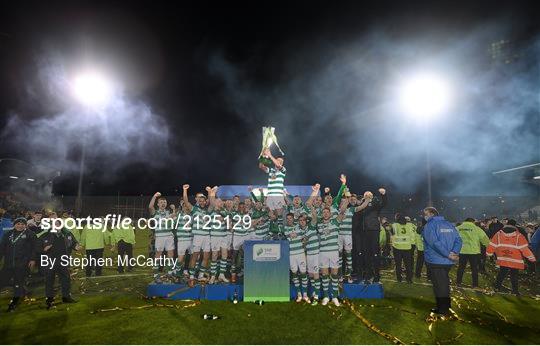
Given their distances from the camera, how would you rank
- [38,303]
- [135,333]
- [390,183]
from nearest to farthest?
[135,333] < [38,303] < [390,183]

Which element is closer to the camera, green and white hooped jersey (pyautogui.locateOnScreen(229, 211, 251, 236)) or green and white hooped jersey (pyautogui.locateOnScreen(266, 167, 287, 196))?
green and white hooped jersey (pyautogui.locateOnScreen(229, 211, 251, 236))

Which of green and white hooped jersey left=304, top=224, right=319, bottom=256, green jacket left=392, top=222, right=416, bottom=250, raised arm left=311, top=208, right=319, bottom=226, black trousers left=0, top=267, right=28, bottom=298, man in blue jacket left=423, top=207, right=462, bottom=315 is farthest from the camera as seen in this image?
green jacket left=392, top=222, right=416, bottom=250

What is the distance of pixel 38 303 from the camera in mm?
8516

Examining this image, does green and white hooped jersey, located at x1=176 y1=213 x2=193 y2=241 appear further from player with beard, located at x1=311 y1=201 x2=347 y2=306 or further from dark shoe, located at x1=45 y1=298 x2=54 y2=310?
player with beard, located at x1=311 y1=201 x2=347 y2=306

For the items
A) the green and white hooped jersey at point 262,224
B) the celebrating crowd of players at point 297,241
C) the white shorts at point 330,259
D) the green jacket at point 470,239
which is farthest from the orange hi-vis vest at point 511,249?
the green and white hooped jersey at point 262,224

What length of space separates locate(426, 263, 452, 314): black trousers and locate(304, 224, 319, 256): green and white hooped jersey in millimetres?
2747

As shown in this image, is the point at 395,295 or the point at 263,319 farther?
the point at 395,295

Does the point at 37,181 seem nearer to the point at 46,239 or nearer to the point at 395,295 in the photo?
the point at 46,239

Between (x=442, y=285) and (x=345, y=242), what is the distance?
2.66 metres

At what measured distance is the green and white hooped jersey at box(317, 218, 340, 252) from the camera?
8.47m

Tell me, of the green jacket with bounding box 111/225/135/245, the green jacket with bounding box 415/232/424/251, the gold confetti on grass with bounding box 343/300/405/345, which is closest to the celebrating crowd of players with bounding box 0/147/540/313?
the green jacket with bounding box 415/232/424/251

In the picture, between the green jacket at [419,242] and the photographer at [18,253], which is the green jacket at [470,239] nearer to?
the green jacket at [419,242]

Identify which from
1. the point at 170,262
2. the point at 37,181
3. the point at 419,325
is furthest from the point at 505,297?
the point at 37,181

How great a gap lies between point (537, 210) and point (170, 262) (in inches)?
1632
